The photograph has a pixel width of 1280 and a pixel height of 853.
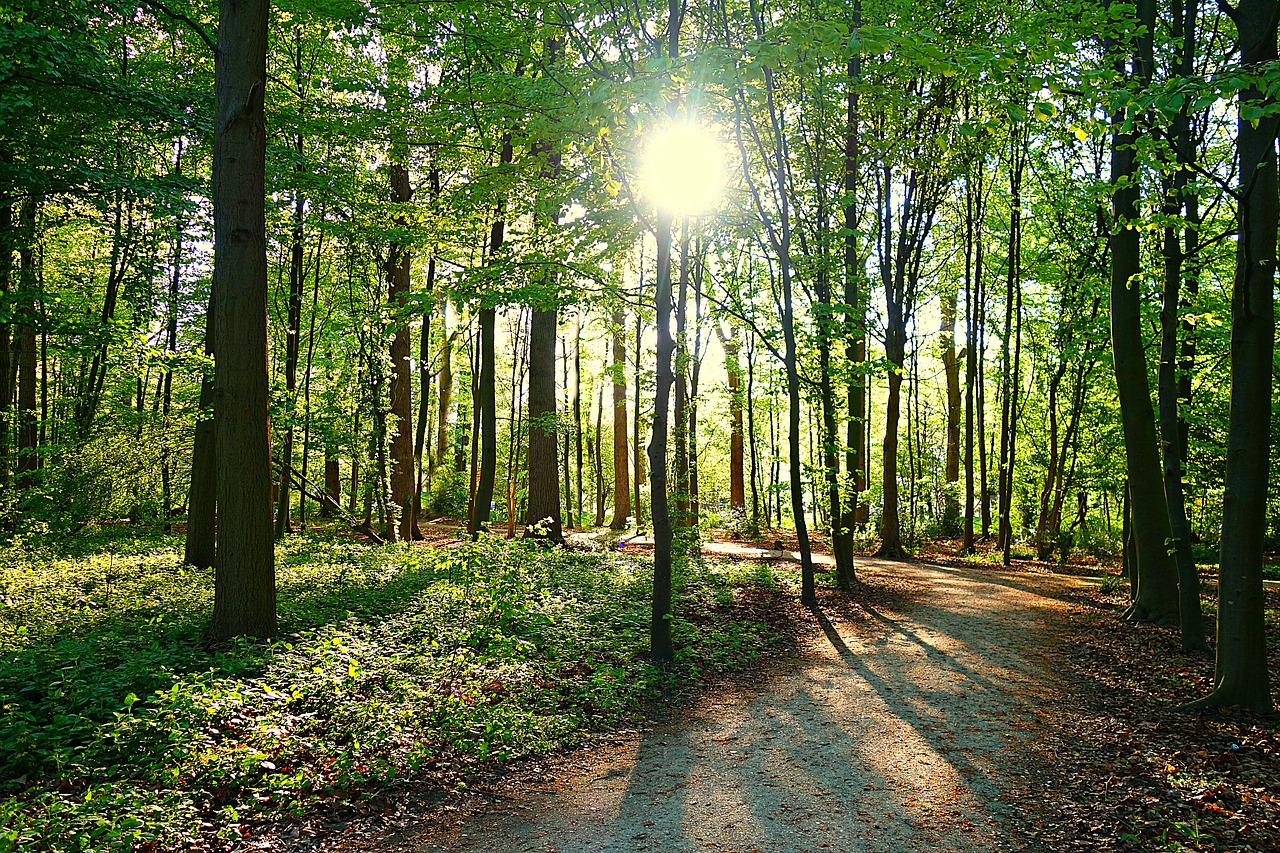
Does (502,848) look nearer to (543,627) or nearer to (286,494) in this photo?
(543,627)

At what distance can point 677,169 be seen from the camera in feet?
27.5

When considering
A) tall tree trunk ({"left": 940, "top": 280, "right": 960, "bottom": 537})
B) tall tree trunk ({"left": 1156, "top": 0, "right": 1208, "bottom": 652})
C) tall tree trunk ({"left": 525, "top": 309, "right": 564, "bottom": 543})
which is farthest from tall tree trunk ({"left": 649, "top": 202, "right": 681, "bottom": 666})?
tall tree trunk ({"left": 940, "top": 280, "right": 960, "bottom": 537})

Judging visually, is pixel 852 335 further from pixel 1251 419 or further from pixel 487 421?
pixel 487 421

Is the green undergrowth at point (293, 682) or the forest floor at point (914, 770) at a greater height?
the green undergrowth at point (293, 682)

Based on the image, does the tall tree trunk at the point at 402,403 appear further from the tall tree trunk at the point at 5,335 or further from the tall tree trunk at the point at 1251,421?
the tall tree trunk at the point at 1251,421

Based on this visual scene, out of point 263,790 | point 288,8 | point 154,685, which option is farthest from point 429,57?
point 263,790

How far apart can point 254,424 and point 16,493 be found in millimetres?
8883

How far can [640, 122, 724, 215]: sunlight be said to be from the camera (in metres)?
8.10

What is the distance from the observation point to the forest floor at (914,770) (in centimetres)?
439

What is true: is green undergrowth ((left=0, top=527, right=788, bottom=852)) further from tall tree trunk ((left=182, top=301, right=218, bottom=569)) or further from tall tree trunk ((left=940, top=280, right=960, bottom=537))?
tall tree trunk ((left=940, top=280, right=960, bottom=537))

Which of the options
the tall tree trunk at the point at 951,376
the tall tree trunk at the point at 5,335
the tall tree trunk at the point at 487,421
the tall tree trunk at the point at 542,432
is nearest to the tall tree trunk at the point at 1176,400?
the tall tree trunk at the point at 542,432

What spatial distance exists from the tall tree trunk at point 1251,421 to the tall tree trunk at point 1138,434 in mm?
3614

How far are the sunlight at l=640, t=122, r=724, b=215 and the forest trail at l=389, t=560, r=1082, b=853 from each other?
19.0 feet

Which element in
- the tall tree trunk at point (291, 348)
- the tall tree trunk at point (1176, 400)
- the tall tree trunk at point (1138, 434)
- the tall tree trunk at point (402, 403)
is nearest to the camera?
the tall tree trunk at point (1176, 400)
